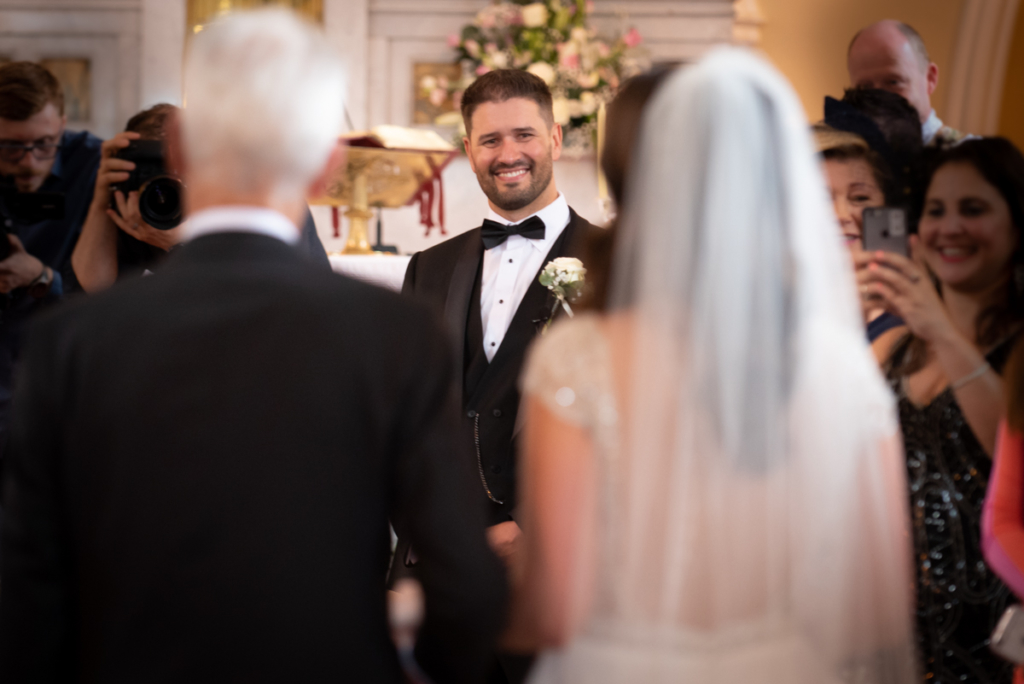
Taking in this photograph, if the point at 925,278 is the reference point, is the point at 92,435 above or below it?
below

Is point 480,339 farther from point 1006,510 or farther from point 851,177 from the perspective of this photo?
point 1006,510

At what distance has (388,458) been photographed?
42.6 inches

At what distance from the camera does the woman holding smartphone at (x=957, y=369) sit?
5.87ft

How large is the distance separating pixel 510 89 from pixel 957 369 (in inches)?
59.0

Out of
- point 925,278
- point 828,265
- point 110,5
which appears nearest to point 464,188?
point 110,5

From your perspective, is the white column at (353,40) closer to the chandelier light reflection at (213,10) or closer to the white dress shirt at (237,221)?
the chandelier light reflection at (213,10)

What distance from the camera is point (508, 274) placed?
254cm

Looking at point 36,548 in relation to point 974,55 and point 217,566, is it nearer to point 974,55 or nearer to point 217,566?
point 217,566

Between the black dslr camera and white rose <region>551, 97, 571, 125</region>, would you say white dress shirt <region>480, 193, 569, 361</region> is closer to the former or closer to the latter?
the black dslr camera

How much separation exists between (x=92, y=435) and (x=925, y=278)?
1.56m

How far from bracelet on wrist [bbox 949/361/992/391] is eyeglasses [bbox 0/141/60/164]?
105 inches

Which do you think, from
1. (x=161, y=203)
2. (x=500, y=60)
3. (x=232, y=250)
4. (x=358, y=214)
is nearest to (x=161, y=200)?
(x=161, y=203)

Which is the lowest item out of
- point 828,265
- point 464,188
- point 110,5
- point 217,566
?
point 217,566

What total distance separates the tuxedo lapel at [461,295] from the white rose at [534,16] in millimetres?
2179
